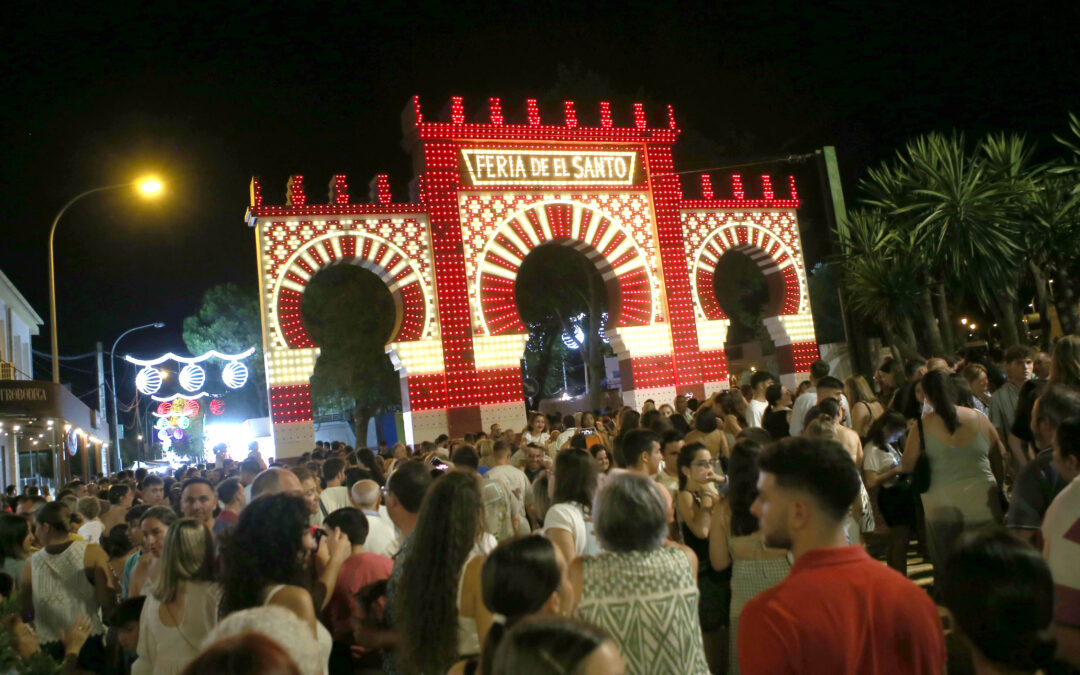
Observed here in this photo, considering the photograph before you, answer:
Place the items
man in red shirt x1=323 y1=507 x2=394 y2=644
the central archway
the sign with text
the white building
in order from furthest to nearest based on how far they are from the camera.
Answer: the central archway → the white building → the sign with text → man in red shirt x1=323 y1=507 x2=394 y2=644

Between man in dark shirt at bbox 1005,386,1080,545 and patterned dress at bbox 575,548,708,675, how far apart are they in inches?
72.8

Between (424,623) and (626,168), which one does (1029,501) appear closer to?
(424,623)

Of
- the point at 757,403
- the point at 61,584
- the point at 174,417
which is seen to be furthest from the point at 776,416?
the point at 174,417

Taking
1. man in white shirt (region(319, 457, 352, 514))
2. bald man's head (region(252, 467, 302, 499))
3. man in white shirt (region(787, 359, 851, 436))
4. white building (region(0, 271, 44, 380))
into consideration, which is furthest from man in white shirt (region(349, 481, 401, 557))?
white building (region(0, 271, 44, 380))

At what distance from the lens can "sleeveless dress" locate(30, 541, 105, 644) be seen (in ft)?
21.7

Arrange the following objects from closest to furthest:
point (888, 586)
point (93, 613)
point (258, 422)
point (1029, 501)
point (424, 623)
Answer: point (888, 586)
point (424, 623)
point (1029, 501)
point (93, 613)
point (258, 422)

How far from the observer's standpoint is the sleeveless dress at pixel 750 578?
4740mm

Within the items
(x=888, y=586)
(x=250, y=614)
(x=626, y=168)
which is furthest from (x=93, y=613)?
(x=626, y=168)

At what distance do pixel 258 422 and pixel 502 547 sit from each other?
20437 mm

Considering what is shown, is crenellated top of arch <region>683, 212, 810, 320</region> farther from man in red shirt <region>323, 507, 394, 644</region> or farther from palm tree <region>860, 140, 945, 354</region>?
man in red shirt <region>323, 507, 394, 644</region>

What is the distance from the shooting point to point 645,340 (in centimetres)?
2472

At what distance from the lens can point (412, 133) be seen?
23.5m

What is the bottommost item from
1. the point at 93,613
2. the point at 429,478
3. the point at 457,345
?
the point at 93,613

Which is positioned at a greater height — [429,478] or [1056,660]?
[429,478]
